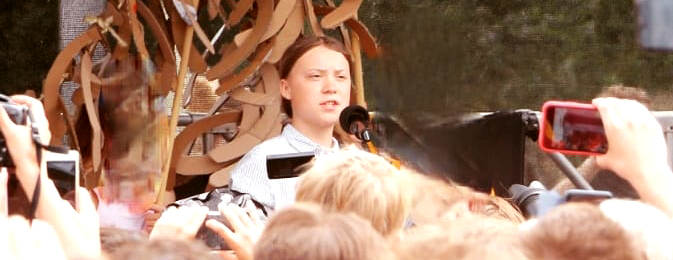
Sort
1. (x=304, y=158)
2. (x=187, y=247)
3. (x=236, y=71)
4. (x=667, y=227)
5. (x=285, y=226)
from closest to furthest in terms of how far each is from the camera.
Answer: (x=187, y=247) < (x=285, y=226) < (x=667, y=227) < (x=304, y=158) < (x=236, y=71)

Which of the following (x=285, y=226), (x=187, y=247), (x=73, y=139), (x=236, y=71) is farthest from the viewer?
(x=236, y=71)

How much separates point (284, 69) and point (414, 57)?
0.38m

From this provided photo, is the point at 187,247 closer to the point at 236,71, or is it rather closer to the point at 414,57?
the point at 414,57

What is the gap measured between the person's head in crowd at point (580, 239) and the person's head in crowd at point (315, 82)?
1.86 meters

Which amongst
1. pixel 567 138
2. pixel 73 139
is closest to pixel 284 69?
pixel 73 139

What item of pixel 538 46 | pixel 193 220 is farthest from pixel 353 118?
pixel 538 46

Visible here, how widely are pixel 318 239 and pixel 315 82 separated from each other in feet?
6.70

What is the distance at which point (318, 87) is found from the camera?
3.75 meters

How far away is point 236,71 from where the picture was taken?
14.3 ft

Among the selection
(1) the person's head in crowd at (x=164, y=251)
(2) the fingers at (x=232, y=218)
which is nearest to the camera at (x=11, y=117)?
(2) the fingers at (x=232, y=218)

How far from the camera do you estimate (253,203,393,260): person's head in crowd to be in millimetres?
1737

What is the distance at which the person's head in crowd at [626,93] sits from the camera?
4453 millimetres

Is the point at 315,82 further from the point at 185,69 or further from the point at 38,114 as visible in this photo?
the point at 38,114

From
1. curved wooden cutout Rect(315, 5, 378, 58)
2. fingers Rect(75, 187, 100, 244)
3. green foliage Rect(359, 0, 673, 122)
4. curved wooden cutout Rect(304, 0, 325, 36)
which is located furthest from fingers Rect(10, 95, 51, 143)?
green foliage Rect(359, 0, 673, 122)
